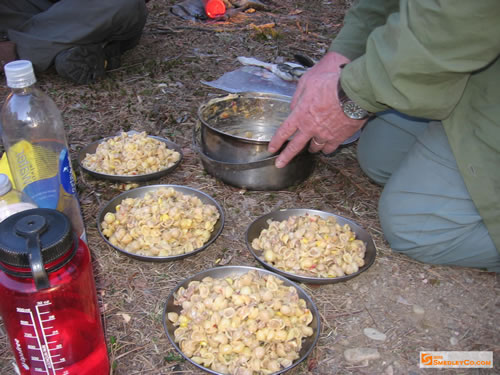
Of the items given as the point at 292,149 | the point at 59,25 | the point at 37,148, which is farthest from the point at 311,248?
the point at 59,25

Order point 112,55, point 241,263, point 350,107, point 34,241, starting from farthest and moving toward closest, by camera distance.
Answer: point 112,55
point 241,263
point 350,107
point 34,241

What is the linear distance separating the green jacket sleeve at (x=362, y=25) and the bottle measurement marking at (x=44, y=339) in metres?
2.16

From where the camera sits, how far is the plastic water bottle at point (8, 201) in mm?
1657

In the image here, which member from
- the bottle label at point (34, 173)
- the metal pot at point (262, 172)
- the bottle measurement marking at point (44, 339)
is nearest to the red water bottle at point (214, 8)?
the metal pot at point (262, 172)

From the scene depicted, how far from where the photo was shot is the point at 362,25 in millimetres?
2777

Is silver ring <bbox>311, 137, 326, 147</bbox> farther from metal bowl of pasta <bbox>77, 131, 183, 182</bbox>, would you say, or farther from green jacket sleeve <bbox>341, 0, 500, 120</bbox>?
metal bowl of pasta <bbox>77, 131, 183, 182</bbox>

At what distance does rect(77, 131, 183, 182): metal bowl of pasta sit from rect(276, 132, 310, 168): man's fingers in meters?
0.77

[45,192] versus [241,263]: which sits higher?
[45,192]

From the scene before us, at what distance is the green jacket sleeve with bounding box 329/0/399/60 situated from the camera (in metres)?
2.73

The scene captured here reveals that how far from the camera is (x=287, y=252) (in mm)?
2240

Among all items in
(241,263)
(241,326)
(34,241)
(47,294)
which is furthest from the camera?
(241,263)

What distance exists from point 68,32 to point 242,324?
133 inches

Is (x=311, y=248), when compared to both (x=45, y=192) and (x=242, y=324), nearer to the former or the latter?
(x=242, y=324)

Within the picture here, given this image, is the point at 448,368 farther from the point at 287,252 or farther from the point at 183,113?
the point at 183,113
